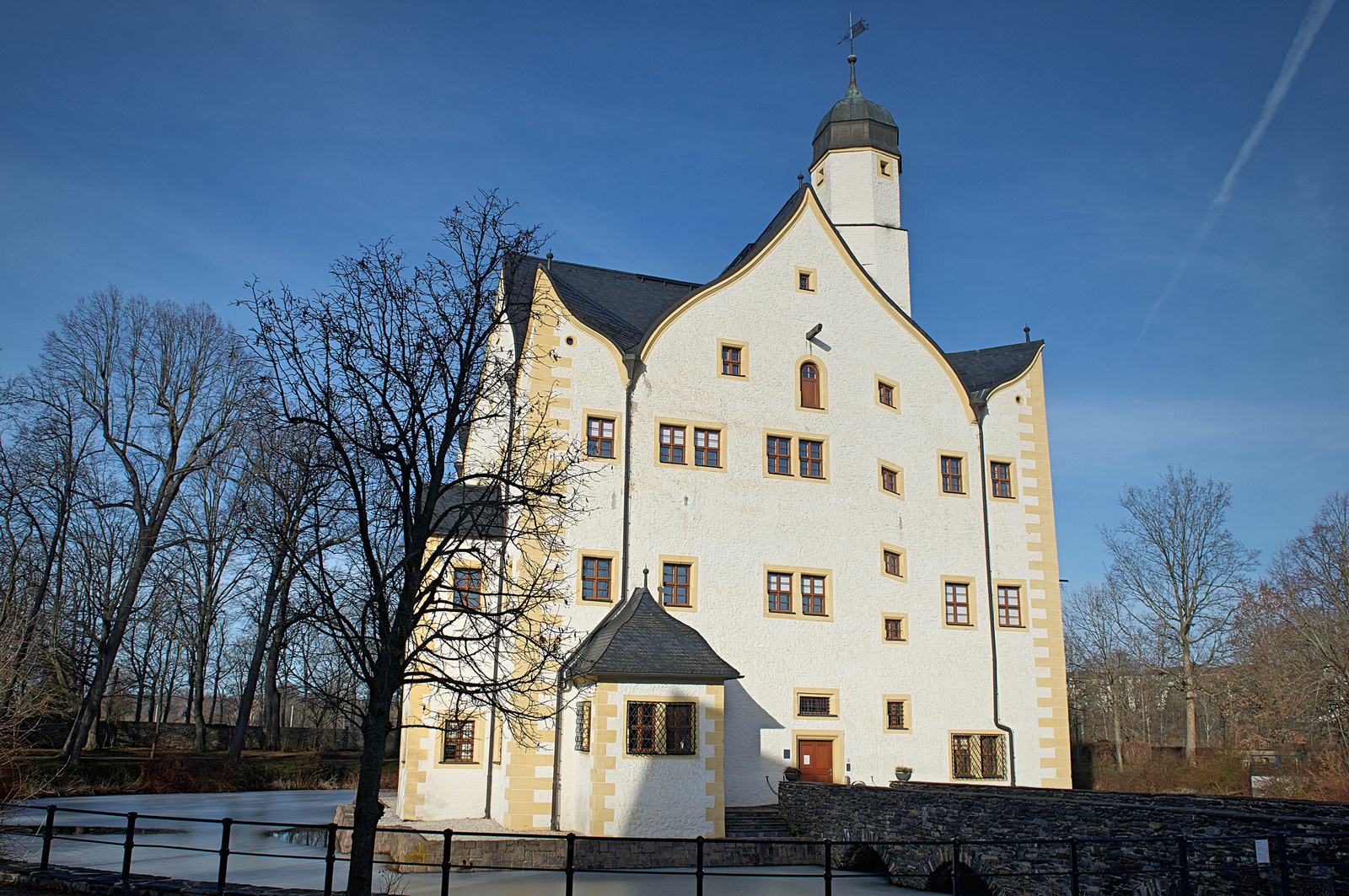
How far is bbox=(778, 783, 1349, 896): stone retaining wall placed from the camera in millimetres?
9469

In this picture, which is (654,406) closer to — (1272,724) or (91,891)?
(91,891)

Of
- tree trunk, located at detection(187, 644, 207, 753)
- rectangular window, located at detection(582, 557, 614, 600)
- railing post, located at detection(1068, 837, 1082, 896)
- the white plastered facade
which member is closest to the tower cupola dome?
the white plastered facade

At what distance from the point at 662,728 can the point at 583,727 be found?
6.13ft

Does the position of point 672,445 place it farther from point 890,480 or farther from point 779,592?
point 890,480

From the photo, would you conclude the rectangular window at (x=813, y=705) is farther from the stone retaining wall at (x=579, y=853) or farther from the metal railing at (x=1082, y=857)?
the metal railing at (x=1082, y=857)

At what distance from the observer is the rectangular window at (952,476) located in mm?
26250

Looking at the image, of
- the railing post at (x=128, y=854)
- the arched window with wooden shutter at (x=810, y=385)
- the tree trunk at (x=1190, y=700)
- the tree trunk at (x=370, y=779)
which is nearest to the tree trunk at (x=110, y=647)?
the arched window with wooden shutter at (x=810, y=385)

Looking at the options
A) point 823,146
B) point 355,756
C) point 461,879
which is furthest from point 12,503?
point 823,146

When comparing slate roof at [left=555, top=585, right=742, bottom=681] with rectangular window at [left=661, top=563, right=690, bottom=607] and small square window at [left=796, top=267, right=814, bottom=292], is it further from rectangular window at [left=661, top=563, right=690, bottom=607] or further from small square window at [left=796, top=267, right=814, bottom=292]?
small square window at [left=796, top=267, right=814, bottom=292]

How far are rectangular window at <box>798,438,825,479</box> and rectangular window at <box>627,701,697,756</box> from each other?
748 centimetres

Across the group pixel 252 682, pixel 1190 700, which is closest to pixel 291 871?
pixel 252 682

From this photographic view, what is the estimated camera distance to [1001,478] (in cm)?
2711

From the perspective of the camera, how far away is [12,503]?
3188cm

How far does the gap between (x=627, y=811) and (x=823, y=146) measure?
22347mm
